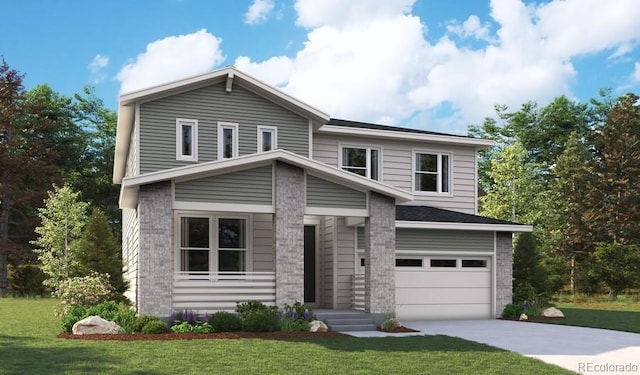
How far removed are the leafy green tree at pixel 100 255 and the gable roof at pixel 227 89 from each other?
3253mm

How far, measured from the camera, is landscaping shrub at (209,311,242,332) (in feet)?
49.3

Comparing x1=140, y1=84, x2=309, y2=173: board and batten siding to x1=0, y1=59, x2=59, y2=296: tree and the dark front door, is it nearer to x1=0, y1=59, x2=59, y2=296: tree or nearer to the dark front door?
the dark front door

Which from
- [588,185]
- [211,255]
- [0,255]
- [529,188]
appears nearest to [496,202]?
[529,188]

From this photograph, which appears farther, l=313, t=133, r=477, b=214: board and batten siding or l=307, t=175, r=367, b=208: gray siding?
l=313, t=133, r=477, b=214: board and batten siding

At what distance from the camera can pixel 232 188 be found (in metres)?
16.0

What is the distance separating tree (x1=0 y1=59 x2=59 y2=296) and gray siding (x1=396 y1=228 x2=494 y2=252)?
80.5 feet

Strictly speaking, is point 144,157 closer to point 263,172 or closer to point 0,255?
point 263,172

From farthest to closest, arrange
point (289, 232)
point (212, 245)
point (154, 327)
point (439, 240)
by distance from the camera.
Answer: point (439, 240) < point (212, 245) < point (289, 232) < point (154, 327)

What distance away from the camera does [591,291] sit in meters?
35.4

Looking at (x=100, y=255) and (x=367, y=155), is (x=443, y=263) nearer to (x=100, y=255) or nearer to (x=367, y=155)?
(x=367, y=155)

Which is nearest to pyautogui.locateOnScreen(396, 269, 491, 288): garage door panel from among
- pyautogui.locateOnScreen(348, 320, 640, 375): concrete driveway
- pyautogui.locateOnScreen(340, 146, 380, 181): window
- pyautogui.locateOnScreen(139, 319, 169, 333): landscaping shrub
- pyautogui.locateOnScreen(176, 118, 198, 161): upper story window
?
pyautogui.locateOnScreen(348, 320, 640, 375): concrete driveway

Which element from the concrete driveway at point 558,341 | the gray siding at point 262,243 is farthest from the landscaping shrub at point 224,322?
the gray siding at point 262,243

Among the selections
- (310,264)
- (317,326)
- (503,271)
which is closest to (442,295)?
(503,271)

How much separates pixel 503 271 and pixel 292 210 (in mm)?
8397
